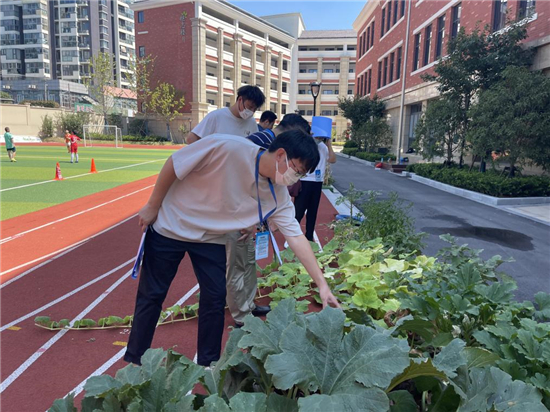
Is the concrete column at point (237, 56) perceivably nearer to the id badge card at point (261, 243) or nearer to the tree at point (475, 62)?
the tree at point (475, 62)

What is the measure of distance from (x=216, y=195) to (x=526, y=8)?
57.3 feet

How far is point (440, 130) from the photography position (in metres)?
17.5

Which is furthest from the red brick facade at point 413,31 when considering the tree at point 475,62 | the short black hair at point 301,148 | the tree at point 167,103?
the tree at point 167,103

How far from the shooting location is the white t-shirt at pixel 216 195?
8.81 feet

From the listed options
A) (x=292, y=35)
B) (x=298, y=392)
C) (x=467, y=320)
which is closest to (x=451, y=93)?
(x=467, y=320)

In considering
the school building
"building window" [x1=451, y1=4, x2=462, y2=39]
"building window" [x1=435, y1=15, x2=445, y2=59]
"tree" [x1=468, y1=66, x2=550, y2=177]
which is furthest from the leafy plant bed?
"building window" [x1=435, y1=15, x2=445, y2=59]

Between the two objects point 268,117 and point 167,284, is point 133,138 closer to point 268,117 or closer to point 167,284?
point 268,117

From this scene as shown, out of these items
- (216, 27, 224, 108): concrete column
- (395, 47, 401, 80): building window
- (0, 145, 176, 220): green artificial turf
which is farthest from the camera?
(216, 27, 224, 108): concrete column

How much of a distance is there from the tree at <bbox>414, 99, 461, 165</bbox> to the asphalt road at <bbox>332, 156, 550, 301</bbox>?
4170 mm

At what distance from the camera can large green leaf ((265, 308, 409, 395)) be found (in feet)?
4.73

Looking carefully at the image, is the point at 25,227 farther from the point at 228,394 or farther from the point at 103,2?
the point at 103,2

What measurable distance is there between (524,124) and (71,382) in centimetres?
Answer: 1294

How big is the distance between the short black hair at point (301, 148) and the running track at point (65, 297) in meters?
1.98

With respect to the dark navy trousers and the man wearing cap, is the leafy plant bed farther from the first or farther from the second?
the man wearing cap
